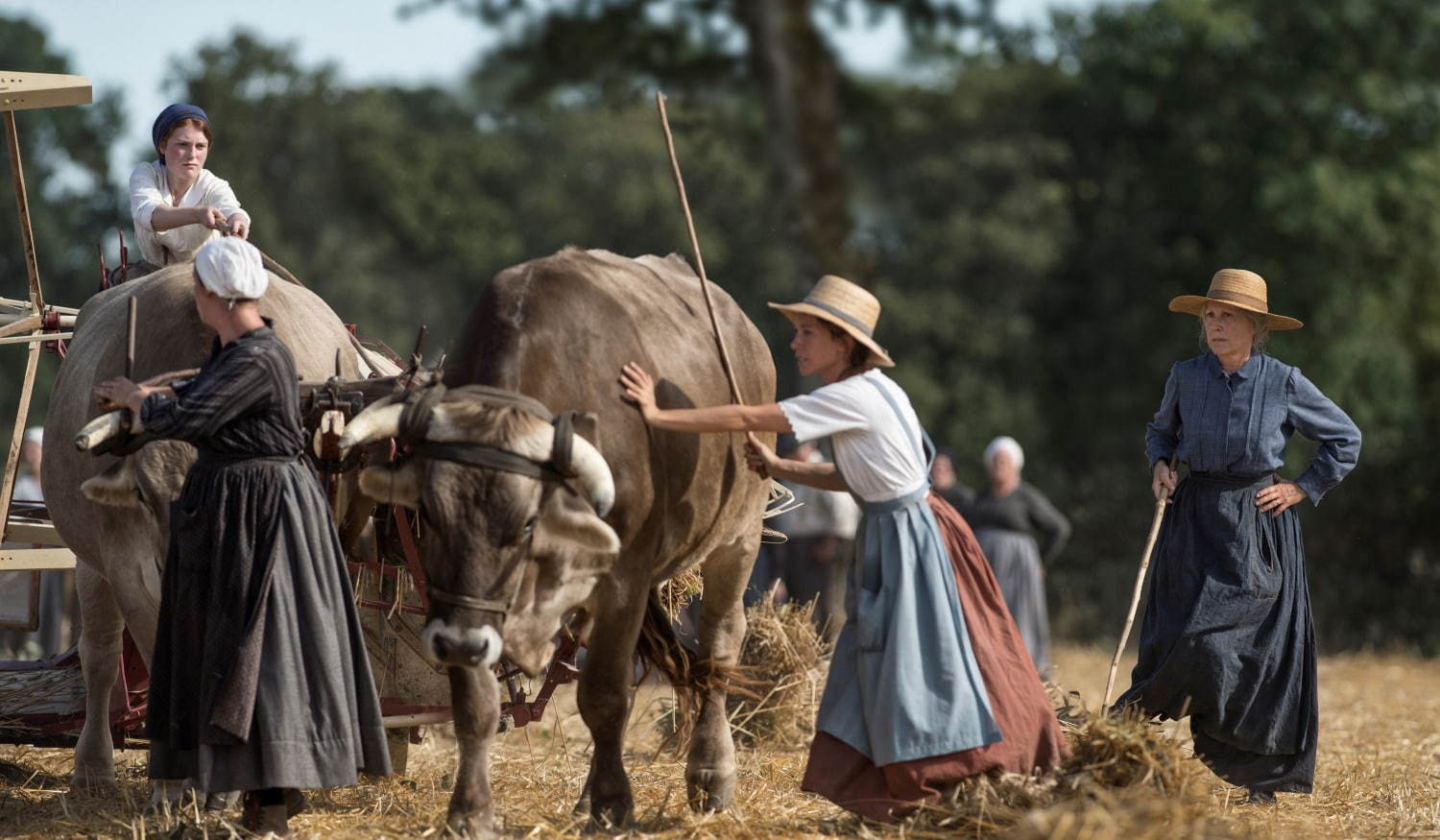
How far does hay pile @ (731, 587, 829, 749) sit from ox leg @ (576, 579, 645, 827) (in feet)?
8.42

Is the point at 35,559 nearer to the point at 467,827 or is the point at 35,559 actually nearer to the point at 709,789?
the point at 467,827

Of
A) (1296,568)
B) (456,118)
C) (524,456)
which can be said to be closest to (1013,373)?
(456,118)

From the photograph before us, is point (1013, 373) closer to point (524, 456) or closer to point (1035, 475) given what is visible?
point (1035, 475)

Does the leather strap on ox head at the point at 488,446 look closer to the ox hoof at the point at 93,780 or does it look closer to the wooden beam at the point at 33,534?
the ox hoof at the point at 93,780

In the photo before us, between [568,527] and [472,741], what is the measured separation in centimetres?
A: 77

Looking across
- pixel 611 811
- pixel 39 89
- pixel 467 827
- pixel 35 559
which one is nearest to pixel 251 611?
pixel 467 827

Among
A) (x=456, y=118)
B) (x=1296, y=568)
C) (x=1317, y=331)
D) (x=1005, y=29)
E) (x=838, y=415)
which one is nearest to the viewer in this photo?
(x=838, y=415)

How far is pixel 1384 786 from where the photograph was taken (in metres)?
7.27

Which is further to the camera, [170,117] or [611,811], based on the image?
[170,117]

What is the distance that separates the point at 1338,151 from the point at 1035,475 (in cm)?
819

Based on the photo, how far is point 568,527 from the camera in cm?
506

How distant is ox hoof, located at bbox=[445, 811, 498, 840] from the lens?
5270 mm

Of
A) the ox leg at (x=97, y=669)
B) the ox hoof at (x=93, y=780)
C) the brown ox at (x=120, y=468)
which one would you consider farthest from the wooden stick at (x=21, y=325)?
the ox hoof at (x=93, y=780)

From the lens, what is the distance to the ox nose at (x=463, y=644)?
4.88 metres
